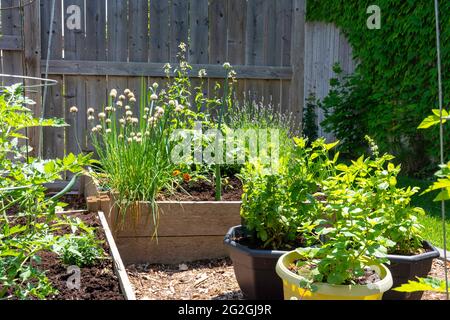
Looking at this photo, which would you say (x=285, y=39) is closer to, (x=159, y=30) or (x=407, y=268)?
(x=159, y=30)

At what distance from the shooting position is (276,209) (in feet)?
7.68

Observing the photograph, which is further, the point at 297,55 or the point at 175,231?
the point at 297,55

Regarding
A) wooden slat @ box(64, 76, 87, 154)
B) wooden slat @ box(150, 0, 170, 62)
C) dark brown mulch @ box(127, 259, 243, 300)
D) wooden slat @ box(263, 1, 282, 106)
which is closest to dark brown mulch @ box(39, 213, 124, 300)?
dark brown mulch @ box(127, 259, 243, 300)

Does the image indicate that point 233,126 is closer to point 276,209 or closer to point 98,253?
point 276,209

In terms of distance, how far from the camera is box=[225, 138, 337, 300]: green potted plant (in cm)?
230

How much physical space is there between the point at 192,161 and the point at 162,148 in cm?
30

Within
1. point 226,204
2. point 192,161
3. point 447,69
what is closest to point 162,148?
point 192,161

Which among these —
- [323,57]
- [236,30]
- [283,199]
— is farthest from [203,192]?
[323,57]

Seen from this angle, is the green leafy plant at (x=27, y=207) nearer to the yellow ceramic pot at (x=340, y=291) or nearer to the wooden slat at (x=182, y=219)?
the yellow ceramic pot at (x=340, y=291)

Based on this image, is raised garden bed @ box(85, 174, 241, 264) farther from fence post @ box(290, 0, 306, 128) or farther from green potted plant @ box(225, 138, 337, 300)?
fence post @ box(290, 0, 306, 128)

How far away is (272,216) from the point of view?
2.35 metres

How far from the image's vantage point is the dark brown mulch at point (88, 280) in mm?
1927

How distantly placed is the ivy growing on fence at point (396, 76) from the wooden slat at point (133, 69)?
3.63ft

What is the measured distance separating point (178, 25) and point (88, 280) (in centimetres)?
348
